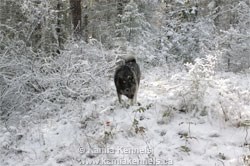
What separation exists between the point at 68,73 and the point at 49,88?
22.9 inches

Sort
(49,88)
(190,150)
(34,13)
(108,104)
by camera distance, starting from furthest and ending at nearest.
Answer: (34,13), (49,88), (108,104), (190,150)

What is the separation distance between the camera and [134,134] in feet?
19.9

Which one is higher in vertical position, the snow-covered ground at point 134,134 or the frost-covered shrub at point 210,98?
the frost-covered shrub at point 210,98

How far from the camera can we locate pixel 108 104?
779 cm

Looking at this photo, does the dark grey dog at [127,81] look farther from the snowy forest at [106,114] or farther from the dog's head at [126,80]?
the snowy forest at [106,114]

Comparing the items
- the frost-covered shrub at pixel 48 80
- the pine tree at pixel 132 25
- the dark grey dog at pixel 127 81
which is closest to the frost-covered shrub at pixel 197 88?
the dark grey dog at pixel 127 81

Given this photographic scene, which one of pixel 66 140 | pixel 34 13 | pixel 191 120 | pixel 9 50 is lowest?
pixel 66 140

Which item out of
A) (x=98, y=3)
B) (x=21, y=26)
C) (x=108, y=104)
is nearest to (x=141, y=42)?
(x=21, y=26)

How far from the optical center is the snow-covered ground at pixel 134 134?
537 cm

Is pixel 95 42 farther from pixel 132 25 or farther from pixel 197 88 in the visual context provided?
pixel 197 88

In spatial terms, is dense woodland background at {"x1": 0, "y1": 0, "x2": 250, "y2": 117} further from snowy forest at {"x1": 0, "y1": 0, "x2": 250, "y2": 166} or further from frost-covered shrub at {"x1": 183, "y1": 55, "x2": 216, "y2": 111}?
frost-covered shrub at {"x1": 183, "y1": 55, "x2": 216, "y2": 111}

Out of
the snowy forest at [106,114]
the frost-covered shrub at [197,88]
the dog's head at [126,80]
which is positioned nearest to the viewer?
the snowy forest at [106,114]

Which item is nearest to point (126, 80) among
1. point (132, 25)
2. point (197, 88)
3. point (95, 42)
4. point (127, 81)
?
point (127, 81)

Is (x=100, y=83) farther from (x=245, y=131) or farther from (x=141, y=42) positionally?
(x=141, y=42)
